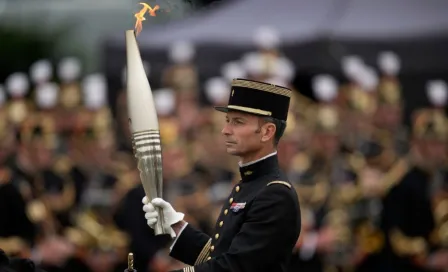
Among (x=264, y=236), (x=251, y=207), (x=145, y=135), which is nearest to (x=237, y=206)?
(x=251, y=207)

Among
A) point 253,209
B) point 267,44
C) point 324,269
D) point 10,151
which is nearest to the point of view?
point 253,209

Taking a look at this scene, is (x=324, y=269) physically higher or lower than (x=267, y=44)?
lower

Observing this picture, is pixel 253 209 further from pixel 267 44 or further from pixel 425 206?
pixel 267 44

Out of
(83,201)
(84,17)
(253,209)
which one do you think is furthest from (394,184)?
(84,17)

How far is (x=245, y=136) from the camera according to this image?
21.9 feet

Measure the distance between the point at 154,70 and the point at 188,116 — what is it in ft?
6.87

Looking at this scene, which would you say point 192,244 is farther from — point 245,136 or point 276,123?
point 276,123

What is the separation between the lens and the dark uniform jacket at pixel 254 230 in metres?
6.41

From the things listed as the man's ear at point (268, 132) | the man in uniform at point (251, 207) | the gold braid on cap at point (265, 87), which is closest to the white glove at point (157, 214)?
the man in uniform at point (251, 207)

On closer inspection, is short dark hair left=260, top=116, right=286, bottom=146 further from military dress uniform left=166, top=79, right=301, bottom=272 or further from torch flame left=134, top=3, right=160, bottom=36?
torch flame left=134, top=3, right=160, bottom=36

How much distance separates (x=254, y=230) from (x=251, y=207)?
182 mm

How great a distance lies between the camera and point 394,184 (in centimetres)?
1267

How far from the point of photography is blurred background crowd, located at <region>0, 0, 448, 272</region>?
12.4 m

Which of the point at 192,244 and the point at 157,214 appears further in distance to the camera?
the point at 192,244
